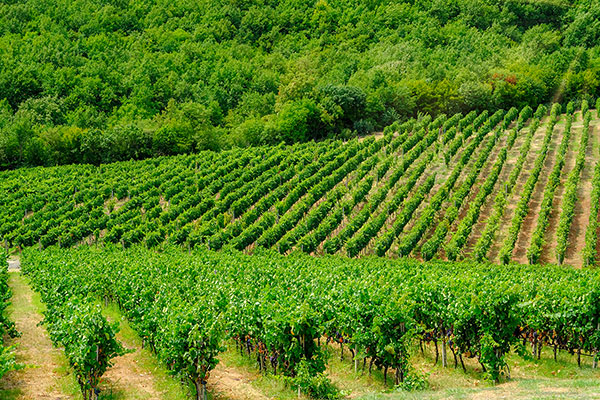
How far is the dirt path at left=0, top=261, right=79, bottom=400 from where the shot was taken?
20.3m

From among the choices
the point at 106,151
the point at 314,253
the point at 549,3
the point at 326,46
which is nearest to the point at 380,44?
the point at 326,46

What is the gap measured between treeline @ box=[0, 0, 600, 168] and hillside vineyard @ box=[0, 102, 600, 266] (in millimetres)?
8324

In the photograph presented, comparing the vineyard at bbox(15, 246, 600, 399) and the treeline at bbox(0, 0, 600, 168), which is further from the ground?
the treeline at bbox(0, 0, 600, 168)

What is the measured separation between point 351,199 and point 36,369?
4493cm

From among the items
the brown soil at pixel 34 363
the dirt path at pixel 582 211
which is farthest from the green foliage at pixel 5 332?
the dirt path at pixel 582 211

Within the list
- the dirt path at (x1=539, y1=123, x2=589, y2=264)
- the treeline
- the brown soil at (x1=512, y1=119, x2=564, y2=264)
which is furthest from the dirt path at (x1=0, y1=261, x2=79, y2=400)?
the treeline

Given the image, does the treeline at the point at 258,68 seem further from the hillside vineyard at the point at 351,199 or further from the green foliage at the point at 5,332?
the green foliage at the point at 5,332

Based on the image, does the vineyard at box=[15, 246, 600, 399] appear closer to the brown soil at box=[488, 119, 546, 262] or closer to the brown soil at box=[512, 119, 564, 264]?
the brown soil at box=[512, 119, 564, 264]

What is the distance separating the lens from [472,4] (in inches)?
5832

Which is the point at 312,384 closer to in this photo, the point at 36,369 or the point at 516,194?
the point at 36,369

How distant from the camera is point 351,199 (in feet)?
210

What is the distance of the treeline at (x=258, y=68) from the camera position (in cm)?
8756

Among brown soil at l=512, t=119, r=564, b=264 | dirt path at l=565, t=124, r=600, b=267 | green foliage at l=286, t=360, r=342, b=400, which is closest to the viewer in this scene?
green foliage at l=286, t=360, r=342, b=400

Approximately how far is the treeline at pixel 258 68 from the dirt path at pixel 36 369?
191ft
